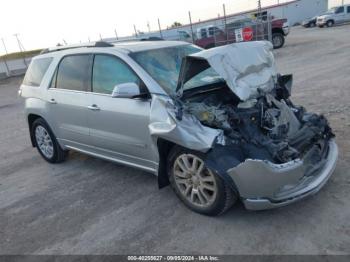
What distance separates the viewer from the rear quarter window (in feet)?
18.0

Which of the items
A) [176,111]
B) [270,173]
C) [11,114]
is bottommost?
[11,114]

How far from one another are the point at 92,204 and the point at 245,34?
15720mm

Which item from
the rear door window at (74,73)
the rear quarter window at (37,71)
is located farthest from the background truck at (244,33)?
the rear door window at (74,73)

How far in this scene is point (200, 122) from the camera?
3.38m

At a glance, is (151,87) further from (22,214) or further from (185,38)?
(185,38)

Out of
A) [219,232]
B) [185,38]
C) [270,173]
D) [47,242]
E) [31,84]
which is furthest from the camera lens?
[185,38]

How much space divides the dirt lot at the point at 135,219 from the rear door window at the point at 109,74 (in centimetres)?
129

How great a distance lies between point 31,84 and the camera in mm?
5734

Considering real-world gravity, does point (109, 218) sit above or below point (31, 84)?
below

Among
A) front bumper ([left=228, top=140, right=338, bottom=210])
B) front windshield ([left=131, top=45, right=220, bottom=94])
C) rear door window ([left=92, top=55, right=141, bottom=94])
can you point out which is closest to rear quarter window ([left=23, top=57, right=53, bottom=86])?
rear door window ([left=92, top=55, right=141, bottom=94])

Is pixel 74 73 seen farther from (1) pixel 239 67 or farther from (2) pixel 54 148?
(1) pixel 239 67

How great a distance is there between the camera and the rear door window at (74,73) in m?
4.61

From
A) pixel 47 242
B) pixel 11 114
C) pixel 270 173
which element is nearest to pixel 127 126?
pixel 47 242

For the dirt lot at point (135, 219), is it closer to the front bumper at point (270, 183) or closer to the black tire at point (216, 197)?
the black tire at point (216, 197)
